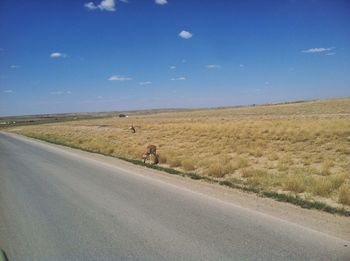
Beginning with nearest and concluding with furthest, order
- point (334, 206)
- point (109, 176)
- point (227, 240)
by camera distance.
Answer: point (227, 240)
point (334, 206)
point (109, 176)

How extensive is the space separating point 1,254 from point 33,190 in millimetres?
5517

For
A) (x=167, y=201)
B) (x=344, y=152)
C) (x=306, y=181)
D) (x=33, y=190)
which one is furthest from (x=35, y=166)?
(x=344, y=152)

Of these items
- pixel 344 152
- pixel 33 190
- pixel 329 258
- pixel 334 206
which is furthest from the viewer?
pixel 344 152

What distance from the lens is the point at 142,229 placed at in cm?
681

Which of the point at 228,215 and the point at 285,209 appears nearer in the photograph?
the point at 228,215

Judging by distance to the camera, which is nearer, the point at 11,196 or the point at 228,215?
the point at 228,215

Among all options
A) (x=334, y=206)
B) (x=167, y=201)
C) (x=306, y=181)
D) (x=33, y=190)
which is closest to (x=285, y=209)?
(x=334, y=206)

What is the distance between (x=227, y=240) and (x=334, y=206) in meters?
3.82

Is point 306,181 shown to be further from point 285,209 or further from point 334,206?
point 285,209

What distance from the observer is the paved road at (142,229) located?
561 centimetres

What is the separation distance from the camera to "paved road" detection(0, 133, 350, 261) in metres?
5.61

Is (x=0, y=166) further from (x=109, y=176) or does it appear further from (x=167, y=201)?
(x=167, y=201)

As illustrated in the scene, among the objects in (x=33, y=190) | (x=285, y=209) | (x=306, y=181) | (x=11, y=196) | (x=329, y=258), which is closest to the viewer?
(x=329, y=258)

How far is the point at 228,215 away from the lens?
25.3 feet
